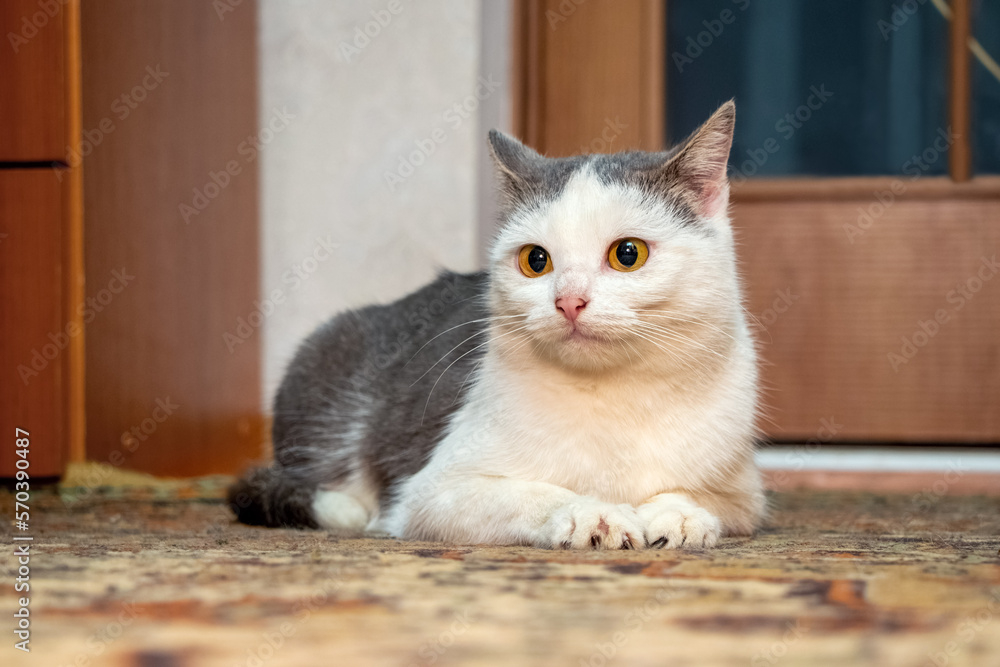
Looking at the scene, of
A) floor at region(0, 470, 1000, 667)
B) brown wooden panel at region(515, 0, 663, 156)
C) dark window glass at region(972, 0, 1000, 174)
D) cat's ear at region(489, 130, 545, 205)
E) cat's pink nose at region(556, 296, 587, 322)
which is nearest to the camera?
floor at region(0, 470, 1000, 667)

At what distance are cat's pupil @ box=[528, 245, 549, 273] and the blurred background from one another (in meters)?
1.14

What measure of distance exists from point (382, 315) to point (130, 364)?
2.01ft

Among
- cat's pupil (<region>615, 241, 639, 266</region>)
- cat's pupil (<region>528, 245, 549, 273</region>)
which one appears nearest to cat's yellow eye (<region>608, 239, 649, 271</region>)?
cat's pupil (<region>615, 241, 639, 266</region>)

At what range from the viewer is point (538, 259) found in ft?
4.46

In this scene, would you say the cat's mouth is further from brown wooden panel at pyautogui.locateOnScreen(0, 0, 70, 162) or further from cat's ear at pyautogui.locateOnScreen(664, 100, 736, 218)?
brown wooden panel at pyautogui.locateOnScreen(0, 0, 70, 162)

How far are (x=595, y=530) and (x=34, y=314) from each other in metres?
1.42

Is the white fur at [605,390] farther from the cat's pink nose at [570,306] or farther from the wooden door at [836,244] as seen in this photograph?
the wooden door at [836,244]

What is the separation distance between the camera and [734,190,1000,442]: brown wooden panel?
2.47 m

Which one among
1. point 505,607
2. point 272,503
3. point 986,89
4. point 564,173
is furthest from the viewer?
point 986,89

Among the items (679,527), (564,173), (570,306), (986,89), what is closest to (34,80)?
(564,173)

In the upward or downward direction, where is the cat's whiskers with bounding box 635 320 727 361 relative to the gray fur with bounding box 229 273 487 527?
upward

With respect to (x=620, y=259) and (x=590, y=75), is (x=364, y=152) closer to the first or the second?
(x=590, y=75)

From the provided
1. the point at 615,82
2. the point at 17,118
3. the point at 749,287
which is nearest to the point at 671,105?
the point at 615,82

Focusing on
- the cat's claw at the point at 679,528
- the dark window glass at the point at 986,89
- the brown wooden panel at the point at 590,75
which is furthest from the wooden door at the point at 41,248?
the dark window glass at the point at 986,89
